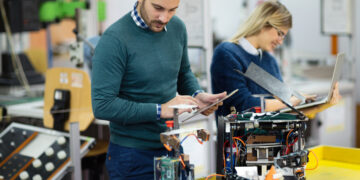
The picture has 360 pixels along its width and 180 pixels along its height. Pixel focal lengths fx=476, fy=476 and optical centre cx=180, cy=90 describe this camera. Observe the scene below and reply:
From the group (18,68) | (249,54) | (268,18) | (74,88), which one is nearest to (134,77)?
(249,54)

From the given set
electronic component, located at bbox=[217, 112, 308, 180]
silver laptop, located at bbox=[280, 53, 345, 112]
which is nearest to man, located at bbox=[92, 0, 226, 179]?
electronic component, located at bbox=[217, 112, 308, 180]

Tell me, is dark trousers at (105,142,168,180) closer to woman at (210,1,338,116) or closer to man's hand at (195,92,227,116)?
man's hand at (195,92,227,116)

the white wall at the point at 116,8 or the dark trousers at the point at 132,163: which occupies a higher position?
the white wall at the point at 116,8

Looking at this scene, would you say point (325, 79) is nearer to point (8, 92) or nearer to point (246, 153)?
point (8, 92)

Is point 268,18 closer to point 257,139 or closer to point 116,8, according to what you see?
point 257,139

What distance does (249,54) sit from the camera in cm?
231

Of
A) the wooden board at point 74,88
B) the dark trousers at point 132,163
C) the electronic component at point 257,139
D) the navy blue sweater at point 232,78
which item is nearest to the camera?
the electronic component at point 257,139

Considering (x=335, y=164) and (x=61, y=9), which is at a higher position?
(x=61, y=9)

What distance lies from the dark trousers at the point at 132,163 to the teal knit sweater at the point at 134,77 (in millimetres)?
24

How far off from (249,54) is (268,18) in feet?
0.65

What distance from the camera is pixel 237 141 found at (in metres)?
1.55

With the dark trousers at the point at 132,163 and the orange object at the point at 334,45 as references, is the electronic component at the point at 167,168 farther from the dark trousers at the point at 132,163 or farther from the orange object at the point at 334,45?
the orange object at the point at 334,45

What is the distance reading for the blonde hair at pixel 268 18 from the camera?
2312mm

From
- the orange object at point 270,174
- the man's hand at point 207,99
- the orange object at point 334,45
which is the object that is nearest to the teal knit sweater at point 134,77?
the man's hand at point 207,99
